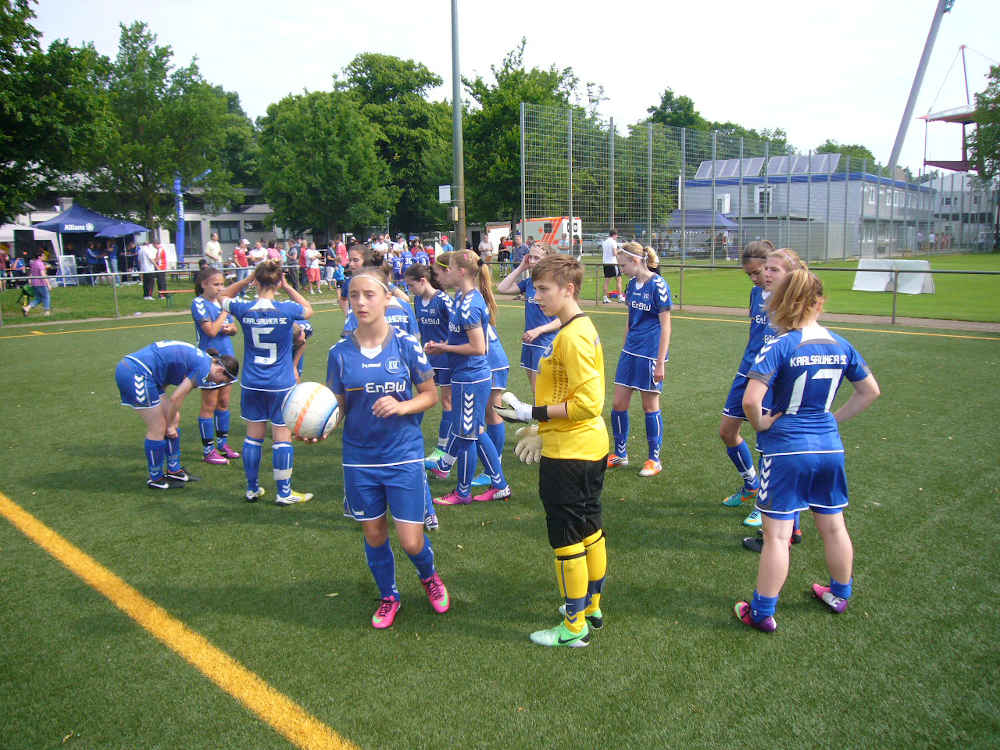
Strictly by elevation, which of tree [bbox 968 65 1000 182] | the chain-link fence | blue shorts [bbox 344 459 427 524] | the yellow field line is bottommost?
the yellow field line

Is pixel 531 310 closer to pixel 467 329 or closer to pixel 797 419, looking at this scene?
pixel 467 329

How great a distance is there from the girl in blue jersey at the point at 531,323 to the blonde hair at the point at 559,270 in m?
2.89

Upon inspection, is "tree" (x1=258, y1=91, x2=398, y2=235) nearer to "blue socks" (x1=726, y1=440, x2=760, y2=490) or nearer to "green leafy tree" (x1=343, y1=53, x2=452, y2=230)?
"green leafy tree" (x1=343, y1=53, x2=452, y2=230)

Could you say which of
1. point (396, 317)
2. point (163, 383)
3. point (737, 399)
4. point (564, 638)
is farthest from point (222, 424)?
point (737, 399)

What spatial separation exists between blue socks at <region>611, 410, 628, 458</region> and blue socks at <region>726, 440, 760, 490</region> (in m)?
1.20

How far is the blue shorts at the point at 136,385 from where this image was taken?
229 inches

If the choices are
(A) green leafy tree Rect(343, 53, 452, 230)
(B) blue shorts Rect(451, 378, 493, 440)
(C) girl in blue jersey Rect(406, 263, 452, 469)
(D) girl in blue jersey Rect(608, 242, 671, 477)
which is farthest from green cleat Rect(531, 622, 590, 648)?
(A) green leafy tree Rect(343, 53, 452, 230)

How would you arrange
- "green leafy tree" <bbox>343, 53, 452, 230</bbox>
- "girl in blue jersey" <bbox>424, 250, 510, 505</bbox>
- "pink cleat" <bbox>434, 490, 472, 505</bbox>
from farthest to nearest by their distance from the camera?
"green leafy tree" <bbox>343, 53, 452, 230</bbox>
"pink cleat" <bbox>434, 490, 472, 505</bbox>
"girl in blue jersey" <bbox>424, 250, 510, 505</bbox>

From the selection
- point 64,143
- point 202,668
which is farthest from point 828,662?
point 64,143

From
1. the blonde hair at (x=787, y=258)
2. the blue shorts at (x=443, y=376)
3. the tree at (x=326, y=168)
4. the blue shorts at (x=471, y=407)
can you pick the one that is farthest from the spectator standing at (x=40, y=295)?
the tree at (x=326, y=168)

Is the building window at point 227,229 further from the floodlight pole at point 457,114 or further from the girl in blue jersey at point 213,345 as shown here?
the girl in blue jersey at point 213,345

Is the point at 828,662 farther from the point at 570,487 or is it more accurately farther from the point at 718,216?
the point at 718,216

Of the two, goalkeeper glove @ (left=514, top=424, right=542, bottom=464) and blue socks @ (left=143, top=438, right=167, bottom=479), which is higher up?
goalkeeper glove @ (left=514, top=424, right=542, bottom=464)

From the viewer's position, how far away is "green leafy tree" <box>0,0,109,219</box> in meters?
18.7
